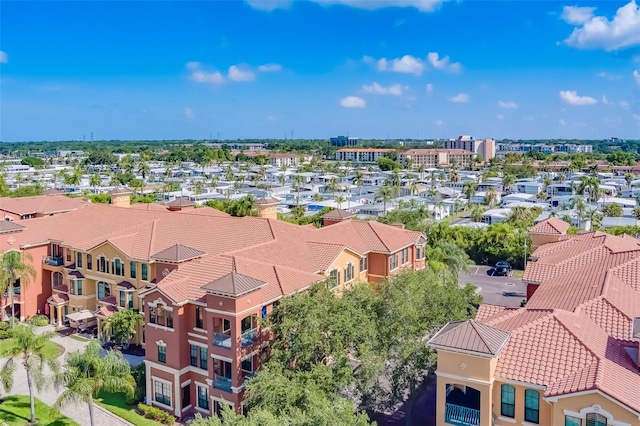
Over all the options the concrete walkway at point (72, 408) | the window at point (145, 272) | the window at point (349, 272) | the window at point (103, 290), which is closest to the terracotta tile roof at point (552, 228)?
the window at point (349, 272)

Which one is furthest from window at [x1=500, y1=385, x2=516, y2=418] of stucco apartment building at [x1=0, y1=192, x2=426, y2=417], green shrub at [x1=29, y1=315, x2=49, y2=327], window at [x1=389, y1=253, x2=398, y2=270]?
green shrub at [x1=29, y1=315, x2=49, y2=327]

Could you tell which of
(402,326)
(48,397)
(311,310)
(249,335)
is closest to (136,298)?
(48,397)

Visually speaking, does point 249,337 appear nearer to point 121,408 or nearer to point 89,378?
point 89,378

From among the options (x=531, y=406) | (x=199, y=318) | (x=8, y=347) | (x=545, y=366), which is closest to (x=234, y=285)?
(x=199, y=318)

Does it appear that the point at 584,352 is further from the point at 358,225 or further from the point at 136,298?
the point at 136,298

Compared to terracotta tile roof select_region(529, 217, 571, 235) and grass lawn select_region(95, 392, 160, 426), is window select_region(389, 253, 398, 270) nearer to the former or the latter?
terracotta tile roof select_region(529, 217, 571, 235)

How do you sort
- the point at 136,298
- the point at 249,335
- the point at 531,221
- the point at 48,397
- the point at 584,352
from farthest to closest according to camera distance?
the point at 531,221, the point at 136,298, the point at 48,397, the point at 249,335, the point at 584,352

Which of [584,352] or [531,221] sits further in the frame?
[531,221]
